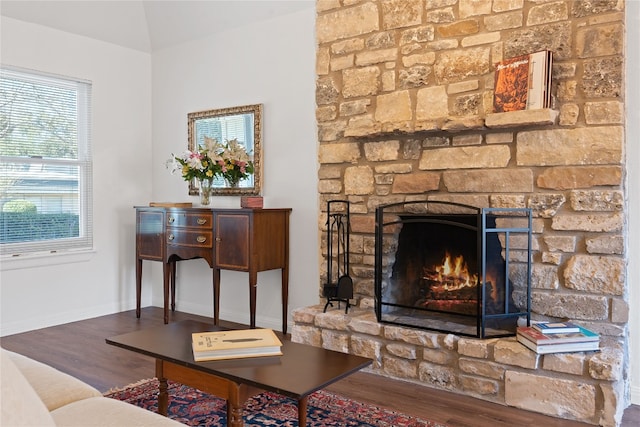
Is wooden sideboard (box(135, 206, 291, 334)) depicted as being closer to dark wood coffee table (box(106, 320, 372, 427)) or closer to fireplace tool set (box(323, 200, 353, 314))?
fireplace tool set (box(323, 200, 353, 314))

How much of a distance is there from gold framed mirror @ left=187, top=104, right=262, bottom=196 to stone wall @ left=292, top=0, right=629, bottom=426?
78 cm

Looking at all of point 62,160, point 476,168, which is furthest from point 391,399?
point 62,160

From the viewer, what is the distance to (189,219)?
421cm

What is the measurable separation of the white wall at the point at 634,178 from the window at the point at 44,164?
4144mm

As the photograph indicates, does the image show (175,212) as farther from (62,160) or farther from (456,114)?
(456,114)

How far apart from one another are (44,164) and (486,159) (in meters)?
3.53

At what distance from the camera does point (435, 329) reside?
2.94 m

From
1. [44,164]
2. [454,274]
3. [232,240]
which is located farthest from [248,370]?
[44,164]

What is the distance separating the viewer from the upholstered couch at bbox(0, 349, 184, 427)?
2.94ft

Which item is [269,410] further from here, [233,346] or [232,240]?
[232,240]

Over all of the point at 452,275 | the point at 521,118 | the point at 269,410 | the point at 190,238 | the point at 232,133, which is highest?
the point at 232,133

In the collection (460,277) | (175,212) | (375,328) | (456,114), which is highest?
(456,114)

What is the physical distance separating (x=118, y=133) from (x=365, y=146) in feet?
8.51

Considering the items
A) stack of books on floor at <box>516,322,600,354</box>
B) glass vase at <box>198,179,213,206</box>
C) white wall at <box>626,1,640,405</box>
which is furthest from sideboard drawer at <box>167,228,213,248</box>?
white wall at <box>626,1,640,405</box>
